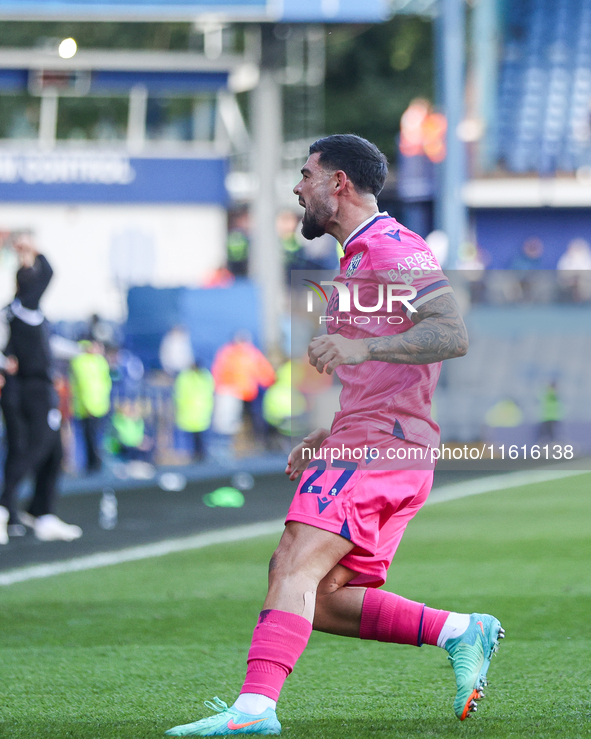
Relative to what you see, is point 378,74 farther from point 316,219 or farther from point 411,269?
point 411,269

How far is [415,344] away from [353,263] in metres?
0.40

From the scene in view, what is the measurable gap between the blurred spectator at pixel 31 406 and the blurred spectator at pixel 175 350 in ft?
A: 22.3

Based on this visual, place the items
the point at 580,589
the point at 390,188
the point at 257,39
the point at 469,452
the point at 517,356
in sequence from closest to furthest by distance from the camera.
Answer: the point at 469,452 < the point at 580,589 < the point at 517,356 < the point at 257,39 < the point at 390,188

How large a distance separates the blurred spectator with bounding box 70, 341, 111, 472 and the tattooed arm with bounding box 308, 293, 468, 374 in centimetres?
1040

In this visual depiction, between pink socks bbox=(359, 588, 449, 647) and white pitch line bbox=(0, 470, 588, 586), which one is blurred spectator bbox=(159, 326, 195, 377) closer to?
white pitch line bbox=(0, 470, 588, 586)

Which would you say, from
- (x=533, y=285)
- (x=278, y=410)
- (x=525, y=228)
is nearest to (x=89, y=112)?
(x=525, y=228)

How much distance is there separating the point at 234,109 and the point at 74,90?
6.99 meters

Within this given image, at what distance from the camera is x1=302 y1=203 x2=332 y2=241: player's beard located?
376cm

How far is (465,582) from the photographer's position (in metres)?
6.88

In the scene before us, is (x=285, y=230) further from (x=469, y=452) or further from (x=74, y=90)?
(x=469, y=452)

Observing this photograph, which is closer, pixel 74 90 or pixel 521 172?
pixel 74 90

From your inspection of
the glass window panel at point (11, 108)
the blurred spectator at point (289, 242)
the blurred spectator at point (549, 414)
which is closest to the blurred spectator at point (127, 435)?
the blurred spectator at point (549, 414)

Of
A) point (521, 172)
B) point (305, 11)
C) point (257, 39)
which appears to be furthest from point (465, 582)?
point (521, 172)

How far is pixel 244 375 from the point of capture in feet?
53.2
